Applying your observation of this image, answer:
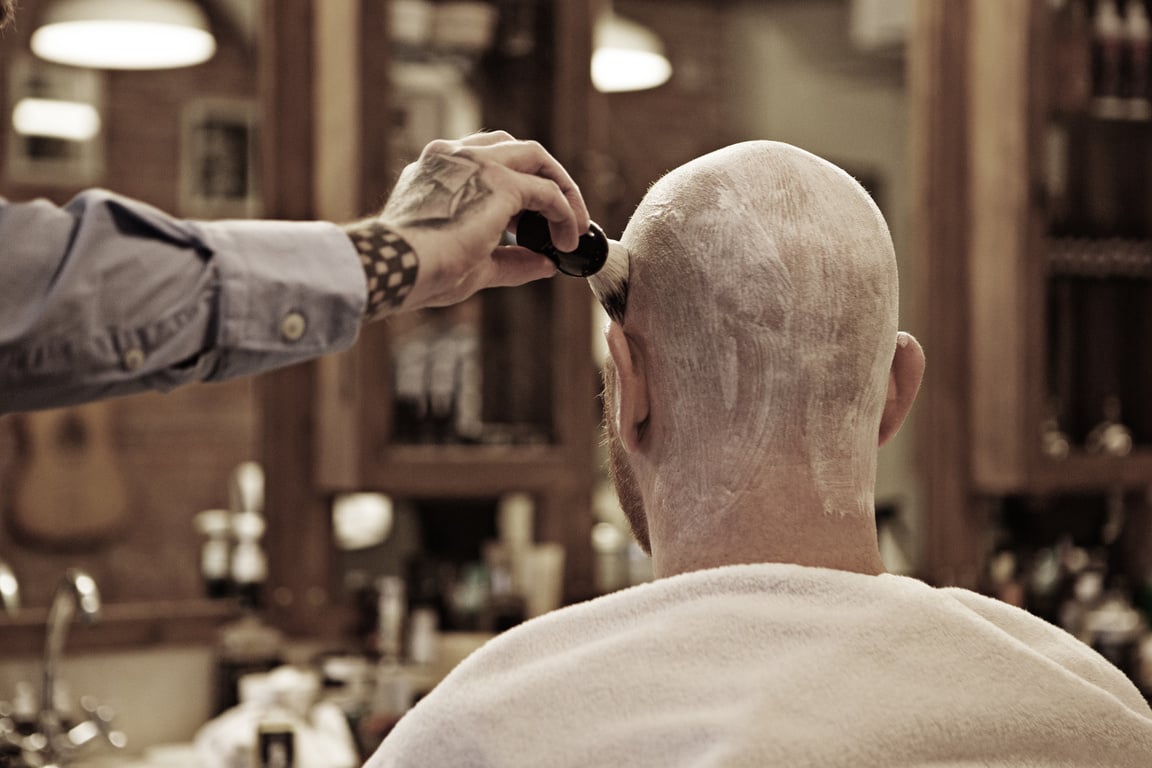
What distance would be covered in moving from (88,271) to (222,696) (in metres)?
1.97

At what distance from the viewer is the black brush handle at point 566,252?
1.08 m

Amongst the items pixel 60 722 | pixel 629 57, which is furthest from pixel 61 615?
pixel 629 57

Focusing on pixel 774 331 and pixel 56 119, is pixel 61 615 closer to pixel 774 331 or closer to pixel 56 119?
pixel 56 119

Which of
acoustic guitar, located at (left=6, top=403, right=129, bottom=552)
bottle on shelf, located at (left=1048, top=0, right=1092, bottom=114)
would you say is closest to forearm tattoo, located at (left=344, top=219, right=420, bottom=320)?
acoustic guitar, located at (left=6, top=403, right=129, bottom=552)

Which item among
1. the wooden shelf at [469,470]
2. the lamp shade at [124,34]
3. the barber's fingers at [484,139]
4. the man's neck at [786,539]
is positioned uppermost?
the lamp shade at [124,34]

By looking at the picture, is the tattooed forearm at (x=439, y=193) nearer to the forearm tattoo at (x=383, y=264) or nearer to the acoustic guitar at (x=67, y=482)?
the forearm tattoo at (x=383, y=264)

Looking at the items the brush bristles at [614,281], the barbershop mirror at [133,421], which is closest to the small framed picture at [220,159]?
the barbershop mirror at [133,421]

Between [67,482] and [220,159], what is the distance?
717 mm

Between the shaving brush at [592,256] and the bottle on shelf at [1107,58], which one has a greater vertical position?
the bottle on shelf at [1107,58]

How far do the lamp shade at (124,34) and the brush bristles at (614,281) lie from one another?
182cm

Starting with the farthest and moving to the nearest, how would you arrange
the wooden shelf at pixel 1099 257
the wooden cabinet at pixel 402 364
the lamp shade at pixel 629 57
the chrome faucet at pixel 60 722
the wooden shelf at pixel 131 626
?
the lamp shade at pixel 629 57 → the wooden shelf at pixel 1099 257 → the wooden cabinet at pixel 402 364 → the wooden shelf at pixel 131 626 → the chrome faucet at pixel 60 722

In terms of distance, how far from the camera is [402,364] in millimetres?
2705

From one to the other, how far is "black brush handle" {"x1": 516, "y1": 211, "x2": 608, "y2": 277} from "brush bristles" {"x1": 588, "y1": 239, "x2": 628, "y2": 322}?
1 cm

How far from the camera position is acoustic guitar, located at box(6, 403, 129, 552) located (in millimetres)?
2543
